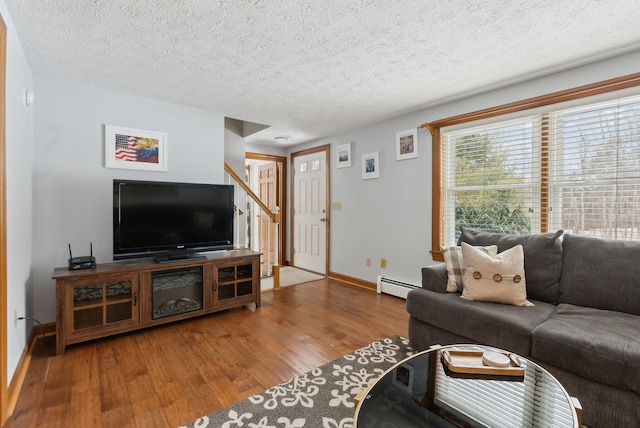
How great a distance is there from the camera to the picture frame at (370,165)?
3965mm

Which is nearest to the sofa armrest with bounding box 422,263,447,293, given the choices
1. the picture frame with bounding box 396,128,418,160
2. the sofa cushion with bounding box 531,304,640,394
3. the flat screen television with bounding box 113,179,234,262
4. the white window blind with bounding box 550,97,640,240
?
the sofa cushion with bounding box 531,304,640,394

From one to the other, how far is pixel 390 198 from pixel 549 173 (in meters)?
1.63

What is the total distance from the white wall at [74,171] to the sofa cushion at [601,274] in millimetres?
3525

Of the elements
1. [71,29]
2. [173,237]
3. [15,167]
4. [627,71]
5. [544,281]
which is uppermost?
[71,29]

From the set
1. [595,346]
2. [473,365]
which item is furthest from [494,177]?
[473,365]

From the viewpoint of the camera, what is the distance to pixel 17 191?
196cm

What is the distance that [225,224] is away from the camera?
3.18 meters

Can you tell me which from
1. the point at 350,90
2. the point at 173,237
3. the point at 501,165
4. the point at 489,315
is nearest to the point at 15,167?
the point at 173,237

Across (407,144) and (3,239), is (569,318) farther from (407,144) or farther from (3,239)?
(3,239)

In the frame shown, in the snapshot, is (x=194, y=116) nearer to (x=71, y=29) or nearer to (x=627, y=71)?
(x=71, y=29)

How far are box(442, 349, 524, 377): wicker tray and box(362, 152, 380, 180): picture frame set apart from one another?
279cm

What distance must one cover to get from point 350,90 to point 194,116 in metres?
1.72

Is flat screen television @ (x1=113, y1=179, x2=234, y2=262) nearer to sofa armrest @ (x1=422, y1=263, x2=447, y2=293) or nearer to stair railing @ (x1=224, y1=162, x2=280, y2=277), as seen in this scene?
stair railing @ (x1=224, y1=162, x2=280, y2=277)

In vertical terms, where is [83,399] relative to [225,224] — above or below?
below
